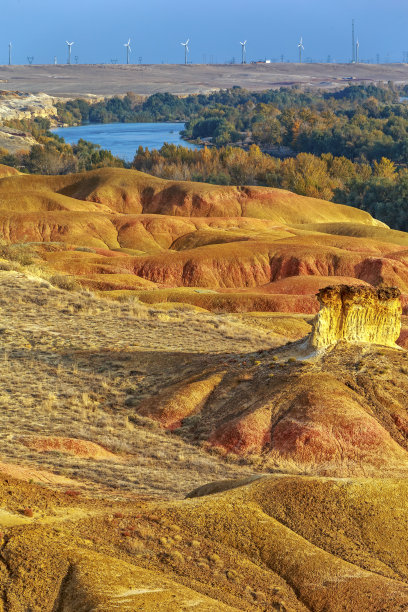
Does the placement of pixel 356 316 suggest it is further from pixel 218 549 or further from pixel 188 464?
pixel 218 549

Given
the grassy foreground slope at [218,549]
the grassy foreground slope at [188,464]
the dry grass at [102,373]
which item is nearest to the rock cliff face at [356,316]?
the grassy foreground slope at [188,464]

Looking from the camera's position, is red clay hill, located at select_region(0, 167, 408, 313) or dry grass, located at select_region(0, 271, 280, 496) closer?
dry grass, located at select_region(0, 271, 280, 496)

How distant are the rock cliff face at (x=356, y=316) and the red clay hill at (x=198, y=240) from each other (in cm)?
2278

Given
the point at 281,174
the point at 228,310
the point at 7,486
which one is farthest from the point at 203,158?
the point at 7,486

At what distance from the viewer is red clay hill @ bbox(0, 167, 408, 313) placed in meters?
54.8

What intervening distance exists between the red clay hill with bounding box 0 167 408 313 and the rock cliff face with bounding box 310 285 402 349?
22780 mm

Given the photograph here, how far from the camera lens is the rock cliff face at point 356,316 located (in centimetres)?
2373

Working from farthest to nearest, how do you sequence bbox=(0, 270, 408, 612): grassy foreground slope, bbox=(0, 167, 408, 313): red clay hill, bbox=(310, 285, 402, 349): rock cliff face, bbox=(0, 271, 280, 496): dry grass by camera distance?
1. bbox=(0, 167, 408, 313): red clay hill
2. bbox=(310, 285, 402, 349): rock cliff face
3. bbox=(0, 271, 280, 496): dry grass
4. bbox=(0, 270, 408, 612): grassy foreground slope

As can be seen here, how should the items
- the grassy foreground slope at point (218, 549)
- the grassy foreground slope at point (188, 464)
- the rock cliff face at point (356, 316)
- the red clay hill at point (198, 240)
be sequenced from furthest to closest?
the red clay hill at point (198, 240), the rock cliff face at point (356, 316), the grassy foreground slope at point (188, 464), the grassy foreground slope at point (218, 549)

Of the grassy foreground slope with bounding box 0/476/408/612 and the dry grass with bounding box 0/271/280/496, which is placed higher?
the grassy foreground slope with bounding box 0/476/408/612

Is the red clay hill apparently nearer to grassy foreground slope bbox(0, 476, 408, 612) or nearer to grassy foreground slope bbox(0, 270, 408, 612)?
grassy foreground slope bbox(0, 270, 408, 612)

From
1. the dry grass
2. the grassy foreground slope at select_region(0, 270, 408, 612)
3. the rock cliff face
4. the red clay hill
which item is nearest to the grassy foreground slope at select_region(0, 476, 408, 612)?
the grassy foreground slope at select_region(0, 270, 408, 612)

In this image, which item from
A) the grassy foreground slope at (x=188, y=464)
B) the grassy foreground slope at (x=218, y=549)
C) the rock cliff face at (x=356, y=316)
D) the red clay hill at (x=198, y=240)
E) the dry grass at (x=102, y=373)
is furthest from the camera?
the red clay hill at (x=198, y=240)

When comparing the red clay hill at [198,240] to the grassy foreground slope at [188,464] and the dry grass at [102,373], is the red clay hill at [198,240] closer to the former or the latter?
the dry grass at [102,373]
